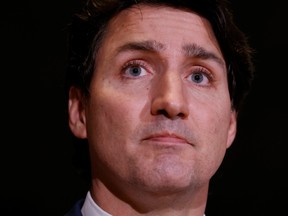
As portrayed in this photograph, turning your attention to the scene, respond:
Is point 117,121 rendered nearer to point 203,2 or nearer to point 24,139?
point 203,2

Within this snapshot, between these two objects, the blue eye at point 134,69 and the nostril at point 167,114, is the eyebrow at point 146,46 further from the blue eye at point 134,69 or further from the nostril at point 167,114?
the nostril at point 167,114

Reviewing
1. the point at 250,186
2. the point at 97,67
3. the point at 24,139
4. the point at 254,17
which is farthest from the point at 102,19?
the point at 250,186

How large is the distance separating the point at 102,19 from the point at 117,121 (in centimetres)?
27

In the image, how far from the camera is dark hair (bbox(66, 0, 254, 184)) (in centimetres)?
133

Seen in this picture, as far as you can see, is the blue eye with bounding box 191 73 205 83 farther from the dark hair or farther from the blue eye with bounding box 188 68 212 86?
the dark hair

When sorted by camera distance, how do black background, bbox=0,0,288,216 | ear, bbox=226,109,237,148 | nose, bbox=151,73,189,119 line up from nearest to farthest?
nose, bbox=151,73,189,119 < ear, bbox=226,109,237,148 < black background, bbox=0,0,288,216

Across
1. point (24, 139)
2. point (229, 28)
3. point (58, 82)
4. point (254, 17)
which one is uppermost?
point (229, 28)

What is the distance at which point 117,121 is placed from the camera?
3.99 feet

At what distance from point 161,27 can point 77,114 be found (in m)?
0.30

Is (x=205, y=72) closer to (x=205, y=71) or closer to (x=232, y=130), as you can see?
(x=205, y=71)

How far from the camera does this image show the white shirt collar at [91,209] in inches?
50.8

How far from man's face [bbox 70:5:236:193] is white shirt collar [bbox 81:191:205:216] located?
67 mm

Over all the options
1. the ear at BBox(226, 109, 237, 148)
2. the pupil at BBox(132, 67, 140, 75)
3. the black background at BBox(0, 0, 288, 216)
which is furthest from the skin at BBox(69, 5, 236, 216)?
the black background at BBox(0, 0, 288, 216)

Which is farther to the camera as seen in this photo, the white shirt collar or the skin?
the white shirt collar
